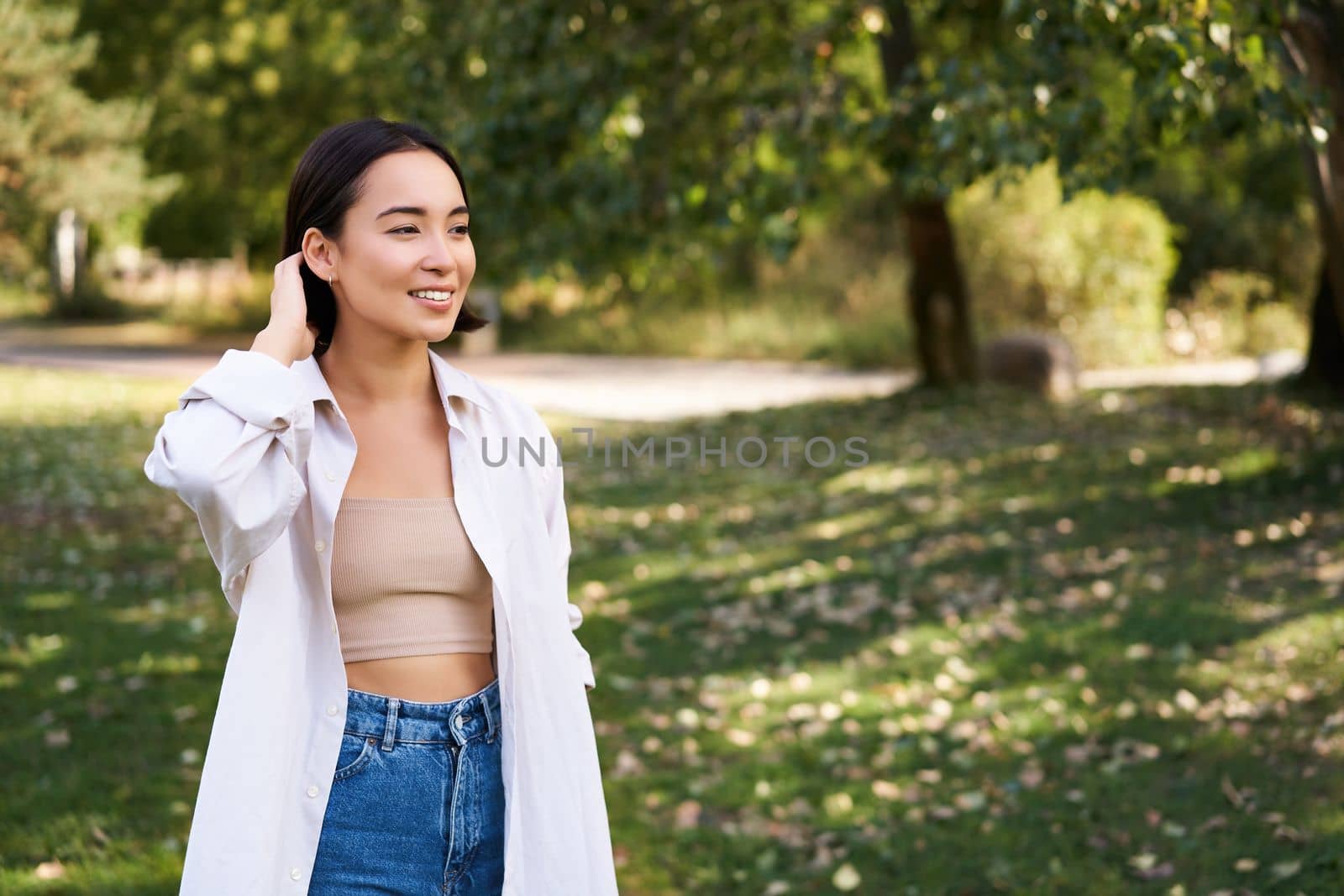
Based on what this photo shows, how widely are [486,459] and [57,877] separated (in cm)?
318

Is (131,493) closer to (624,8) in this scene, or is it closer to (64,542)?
(64,542)

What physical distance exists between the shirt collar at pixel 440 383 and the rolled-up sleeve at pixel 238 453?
0.13 meters

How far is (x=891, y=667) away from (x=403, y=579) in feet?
17.3

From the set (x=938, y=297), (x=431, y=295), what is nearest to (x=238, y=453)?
(x=431, y=295)

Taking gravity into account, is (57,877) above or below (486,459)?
below

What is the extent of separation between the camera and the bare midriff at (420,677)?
2.38 metres

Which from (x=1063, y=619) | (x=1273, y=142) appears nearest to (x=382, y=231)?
(x=1063, y=619)

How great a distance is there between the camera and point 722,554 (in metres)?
9.85

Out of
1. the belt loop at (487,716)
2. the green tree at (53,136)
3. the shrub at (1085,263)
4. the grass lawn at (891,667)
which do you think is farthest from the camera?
the green tree at (53,136)

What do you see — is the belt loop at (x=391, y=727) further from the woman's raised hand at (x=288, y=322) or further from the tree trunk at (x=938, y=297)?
the tree trunk at (x=938, y=297)

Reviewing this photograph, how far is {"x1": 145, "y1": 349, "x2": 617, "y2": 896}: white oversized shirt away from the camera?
2.17 metres

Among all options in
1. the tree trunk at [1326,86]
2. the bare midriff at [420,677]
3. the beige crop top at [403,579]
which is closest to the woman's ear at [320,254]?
the beige crop top at [403,579]

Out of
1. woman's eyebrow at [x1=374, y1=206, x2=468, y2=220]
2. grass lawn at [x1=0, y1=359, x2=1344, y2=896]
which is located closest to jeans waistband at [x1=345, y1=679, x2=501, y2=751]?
woman's eyebrow at [x1=374, y1=206, x2=468, y2=220]

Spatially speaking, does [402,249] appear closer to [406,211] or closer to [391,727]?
[406,211]
